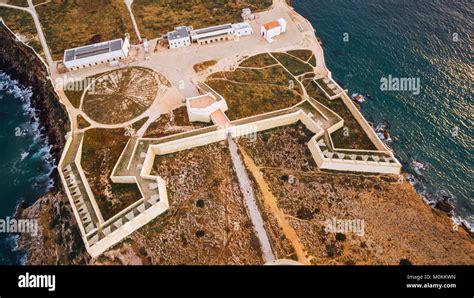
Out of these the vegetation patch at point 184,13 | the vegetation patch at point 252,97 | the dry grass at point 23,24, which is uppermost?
the vegetation patch at point 184,13

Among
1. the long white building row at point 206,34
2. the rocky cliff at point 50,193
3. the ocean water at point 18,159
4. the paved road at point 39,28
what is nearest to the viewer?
the rocky cliff at point 50,193

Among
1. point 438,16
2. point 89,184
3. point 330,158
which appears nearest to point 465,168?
point 330,158

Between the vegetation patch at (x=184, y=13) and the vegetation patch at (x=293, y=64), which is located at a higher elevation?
the vegetation patch at (x=184, y=13)

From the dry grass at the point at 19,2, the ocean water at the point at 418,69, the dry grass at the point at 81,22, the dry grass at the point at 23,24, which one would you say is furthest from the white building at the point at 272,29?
the dry grass at the point at 19,2

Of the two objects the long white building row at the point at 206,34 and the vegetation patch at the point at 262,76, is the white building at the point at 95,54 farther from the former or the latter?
the vegetation patch at the point at 262,76

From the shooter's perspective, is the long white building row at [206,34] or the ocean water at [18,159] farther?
the long white building row at [206,34]

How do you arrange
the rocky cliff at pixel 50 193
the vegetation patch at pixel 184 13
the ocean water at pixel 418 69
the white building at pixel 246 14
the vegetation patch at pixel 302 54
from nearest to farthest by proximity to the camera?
the rocky cliff at pixel 50 193, the ocean water at pixel 418 69, the vegetation patch at pixel 302 54, the vegetation patch at pixel 184 13, the white building at pixel 246 14

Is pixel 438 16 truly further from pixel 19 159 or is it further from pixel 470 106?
pixel 19 159
